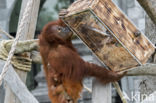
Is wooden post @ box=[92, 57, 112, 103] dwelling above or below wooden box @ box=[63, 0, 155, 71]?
below

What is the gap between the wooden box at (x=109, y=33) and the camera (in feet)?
10.1

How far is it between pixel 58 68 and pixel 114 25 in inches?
34.5

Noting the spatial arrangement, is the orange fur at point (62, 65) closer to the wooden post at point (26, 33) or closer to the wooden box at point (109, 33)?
the wooden box at point (109, 33)

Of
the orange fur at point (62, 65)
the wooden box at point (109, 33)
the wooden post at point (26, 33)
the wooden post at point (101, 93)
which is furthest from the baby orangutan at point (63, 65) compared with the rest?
the wooden post at point (26, 33)

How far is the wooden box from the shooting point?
121 inches

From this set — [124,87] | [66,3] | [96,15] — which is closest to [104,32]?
[96,15]

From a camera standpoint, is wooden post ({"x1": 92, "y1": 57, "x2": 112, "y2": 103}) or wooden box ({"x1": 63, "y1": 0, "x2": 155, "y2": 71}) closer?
wooden box ({"x1": 63, "y1": 0, "x2": 155, "y2": 71})

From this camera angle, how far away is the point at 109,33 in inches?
127

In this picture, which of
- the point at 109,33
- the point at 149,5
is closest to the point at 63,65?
the point at 109,33

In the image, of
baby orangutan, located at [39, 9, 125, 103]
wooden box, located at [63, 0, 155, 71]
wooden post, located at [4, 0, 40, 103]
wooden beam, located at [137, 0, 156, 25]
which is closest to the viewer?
wooden box, located at [63, 0, 155, 71]

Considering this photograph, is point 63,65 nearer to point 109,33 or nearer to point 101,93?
point 101,93

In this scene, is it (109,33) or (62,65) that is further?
(62,65)

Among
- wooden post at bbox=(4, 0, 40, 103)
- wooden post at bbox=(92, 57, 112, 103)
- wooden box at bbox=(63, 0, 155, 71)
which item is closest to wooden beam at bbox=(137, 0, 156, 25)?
wooden box at bbox=(63, 0, 155, 71)

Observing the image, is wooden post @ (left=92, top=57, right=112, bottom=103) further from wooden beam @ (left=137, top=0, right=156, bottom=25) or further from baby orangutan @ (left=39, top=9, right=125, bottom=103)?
wooden beam @ (left=137, top=0, right=156, bottom=25)
